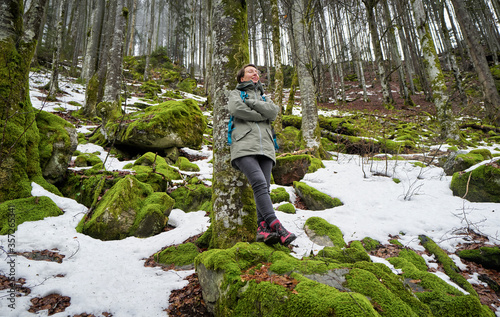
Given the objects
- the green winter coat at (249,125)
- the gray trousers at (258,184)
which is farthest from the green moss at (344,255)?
the green winter coat at (249,125)

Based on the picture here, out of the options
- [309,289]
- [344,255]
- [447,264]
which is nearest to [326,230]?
[344,255]

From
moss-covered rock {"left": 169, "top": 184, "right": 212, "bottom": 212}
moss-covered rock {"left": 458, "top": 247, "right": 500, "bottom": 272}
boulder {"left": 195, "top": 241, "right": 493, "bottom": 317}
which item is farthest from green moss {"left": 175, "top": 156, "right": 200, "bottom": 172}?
moss-covered rock {"left": 458, "top": 247, "right": 500, "bottom": 272}

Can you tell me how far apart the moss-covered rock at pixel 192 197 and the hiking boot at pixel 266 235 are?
7.22 ft

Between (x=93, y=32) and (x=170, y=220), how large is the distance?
13.3 meters

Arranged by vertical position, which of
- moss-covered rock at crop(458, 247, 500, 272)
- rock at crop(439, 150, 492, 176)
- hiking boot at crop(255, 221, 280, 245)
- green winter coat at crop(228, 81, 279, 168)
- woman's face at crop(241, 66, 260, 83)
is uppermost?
woman's face at crop(241, 66, 260, 83)

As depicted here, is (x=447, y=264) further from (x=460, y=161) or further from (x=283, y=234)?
(x=460, y=161)

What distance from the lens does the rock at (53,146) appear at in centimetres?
414

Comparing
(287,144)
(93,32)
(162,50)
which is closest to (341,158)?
(287,144)

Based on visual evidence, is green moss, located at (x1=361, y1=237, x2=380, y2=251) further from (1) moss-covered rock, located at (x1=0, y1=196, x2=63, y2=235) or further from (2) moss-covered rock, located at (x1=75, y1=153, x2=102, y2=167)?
(2) moss-covered rock, located at (x1=75, y1=153, x2=102, y2=167)

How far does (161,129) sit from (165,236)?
3711mm

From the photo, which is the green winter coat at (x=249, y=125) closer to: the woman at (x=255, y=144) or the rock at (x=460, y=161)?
the woman at (x=255, y=144)

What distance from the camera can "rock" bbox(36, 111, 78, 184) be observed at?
4.14 metres

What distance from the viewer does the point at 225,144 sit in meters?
2.67

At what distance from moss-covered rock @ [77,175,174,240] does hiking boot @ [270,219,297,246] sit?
2.31m
